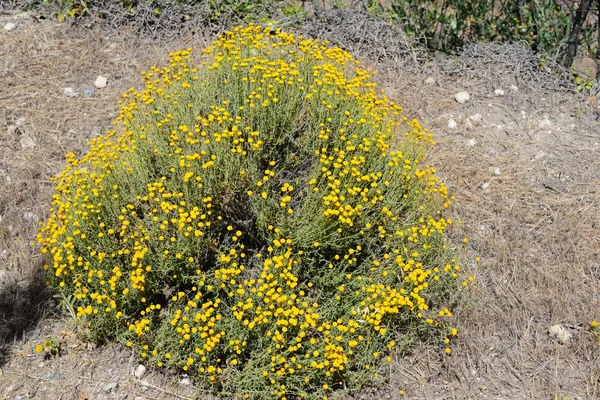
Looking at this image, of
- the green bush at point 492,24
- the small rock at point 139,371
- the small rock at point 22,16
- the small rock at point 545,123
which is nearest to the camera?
the small rock at point 139,371

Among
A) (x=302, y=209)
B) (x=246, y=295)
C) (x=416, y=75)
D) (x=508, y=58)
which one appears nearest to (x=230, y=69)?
(x=302, y=209)

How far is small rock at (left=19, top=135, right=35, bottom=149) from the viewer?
195 inches

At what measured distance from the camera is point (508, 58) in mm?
5844

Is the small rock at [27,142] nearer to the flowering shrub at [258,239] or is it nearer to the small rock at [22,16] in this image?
the flowering shrub at [258,239]

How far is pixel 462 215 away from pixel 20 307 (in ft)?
10.3

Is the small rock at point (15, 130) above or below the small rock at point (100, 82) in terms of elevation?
below

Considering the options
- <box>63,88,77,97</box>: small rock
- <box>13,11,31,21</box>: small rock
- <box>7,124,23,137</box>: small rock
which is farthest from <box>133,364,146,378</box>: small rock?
<box>13,11,31,21</box>: small rock

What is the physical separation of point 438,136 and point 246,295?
2415 mm

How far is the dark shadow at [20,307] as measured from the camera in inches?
151

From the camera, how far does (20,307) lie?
155 inches

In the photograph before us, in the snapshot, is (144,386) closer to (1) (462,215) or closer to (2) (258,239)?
(2) (258,239)

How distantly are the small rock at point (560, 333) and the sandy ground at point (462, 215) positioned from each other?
0.03 meters

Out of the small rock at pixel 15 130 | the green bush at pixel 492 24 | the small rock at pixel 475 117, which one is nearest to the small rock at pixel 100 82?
the small rock at pixel 15 130

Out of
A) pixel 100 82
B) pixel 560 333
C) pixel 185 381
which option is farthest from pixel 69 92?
pixel 560 333
